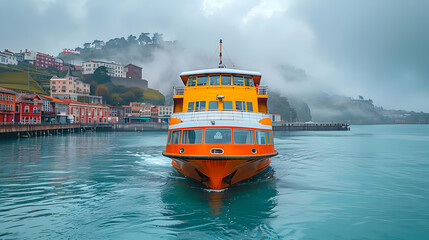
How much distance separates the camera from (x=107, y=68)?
176500 mm

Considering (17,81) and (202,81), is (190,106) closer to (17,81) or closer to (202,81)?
(202,81)

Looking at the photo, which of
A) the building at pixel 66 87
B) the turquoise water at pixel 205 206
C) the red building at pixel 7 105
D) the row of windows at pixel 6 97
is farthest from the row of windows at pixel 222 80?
the building at pixel 66 87

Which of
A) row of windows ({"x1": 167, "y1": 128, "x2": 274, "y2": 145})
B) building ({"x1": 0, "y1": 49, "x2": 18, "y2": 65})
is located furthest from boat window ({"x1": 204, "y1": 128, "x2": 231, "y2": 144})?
building ({"x1": 0, "y1": 49, "x2": 18, "y2": 65})

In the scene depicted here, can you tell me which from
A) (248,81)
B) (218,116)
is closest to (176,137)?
(218,116)

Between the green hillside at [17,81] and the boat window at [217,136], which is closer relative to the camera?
the boat window at [217,136]

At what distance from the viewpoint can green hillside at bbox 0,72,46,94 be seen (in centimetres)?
10854

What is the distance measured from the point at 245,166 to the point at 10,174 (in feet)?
62.6

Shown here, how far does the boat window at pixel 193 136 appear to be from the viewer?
16.0 meters

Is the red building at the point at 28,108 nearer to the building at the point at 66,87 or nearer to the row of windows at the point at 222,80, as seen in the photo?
the building at the point at 66,87

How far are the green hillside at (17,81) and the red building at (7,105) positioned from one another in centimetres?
4195

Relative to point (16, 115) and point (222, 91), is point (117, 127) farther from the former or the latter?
point (222, 91)

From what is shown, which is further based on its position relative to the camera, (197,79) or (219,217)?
(197,79)

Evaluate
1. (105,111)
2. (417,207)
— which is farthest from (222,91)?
(105,111)

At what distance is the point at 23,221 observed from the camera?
485 inches
